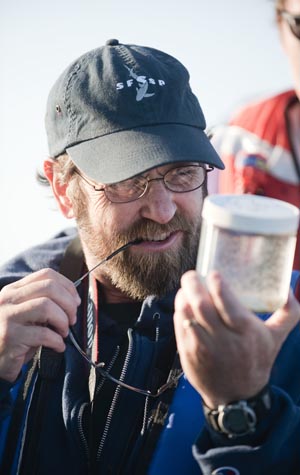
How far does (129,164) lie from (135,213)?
248mm

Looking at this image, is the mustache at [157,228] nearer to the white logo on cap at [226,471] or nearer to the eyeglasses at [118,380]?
the eyeglasses at [118,380]

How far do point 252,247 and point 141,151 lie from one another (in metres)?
1.27

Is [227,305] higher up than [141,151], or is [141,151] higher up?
[227,305]

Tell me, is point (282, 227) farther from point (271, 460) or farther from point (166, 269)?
point (166, 269)

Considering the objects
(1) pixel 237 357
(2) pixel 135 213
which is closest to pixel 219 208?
(1) pixel 237 357

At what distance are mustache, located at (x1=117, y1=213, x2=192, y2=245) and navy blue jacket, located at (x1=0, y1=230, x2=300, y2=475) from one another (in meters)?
0.30

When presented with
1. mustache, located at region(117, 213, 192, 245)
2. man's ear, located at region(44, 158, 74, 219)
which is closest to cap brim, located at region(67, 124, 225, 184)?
mustache, located at region(117, 213, 192, 245)

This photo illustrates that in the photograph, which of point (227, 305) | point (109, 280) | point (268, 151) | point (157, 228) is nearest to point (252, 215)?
point (227, 305)

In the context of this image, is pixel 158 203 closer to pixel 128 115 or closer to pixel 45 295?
pixel 128 115

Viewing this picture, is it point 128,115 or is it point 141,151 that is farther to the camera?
point 128,115

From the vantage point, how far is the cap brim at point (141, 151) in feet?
9.24

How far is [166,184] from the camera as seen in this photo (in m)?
2.95

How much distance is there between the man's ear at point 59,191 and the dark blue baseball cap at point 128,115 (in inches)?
13.9

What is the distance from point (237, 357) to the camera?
181 cm
